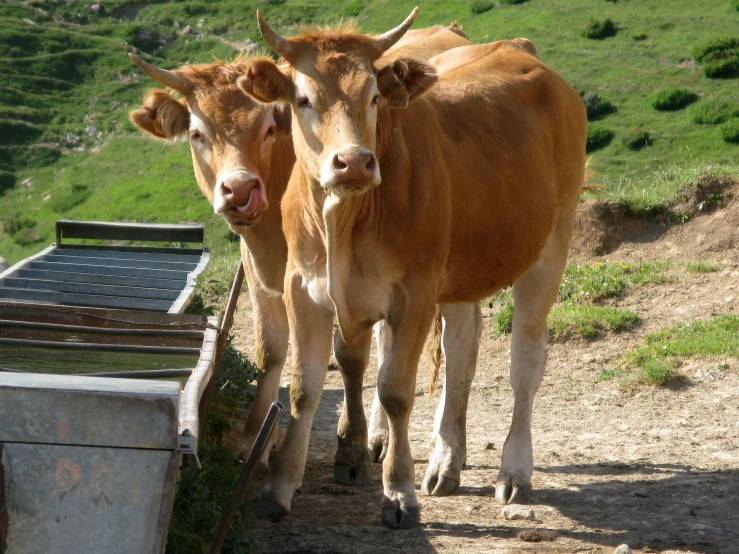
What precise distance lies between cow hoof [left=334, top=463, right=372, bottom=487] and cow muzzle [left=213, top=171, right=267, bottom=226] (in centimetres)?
179

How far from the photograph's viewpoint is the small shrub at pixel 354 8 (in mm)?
28875

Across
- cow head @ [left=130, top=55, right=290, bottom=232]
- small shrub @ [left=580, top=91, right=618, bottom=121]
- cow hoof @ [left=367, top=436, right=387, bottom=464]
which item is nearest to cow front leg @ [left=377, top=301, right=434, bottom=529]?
cow head @ [left=130, top=55, right=290, bottom=232]

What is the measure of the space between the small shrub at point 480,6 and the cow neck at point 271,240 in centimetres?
2295

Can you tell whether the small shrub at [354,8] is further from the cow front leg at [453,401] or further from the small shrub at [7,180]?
the cow front leg at [453,401]

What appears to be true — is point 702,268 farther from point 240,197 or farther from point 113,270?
point 240,197

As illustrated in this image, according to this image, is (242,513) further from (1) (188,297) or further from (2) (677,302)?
(2) (677,302)

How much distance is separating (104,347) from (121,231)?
414 centimetres

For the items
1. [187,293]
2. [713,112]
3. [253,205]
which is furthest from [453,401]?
[713,112]

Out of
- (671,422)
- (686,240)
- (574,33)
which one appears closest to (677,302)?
(686,240)

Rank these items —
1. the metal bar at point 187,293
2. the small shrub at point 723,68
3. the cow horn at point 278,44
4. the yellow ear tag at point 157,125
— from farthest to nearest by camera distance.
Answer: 1. the small shrub at point 723,68
2. the metal bar at point 187,293
3. the yellow ear tag at point 157,125
4. the cow horn at point 278,44

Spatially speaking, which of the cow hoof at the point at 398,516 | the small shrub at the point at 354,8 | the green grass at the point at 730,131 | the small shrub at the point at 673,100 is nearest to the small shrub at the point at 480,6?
the small shrub at the point at 354,8

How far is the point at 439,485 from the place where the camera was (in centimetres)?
637

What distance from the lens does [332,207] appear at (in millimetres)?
5246

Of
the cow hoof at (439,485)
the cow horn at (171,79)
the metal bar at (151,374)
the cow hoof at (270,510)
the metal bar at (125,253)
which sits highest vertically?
the cow horn at (171,79)
